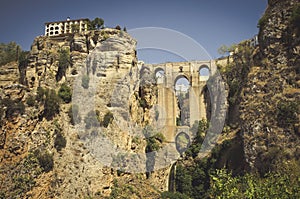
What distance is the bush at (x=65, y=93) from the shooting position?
36281mm

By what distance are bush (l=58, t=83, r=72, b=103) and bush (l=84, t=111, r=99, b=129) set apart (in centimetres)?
320

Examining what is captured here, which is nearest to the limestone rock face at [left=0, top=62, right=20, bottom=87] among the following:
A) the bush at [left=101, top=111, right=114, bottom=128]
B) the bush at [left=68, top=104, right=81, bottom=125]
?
the bush at [left=68, top=104, right=81, bottom=125]

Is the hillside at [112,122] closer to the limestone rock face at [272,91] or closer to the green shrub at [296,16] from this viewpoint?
the limestone rock face at [272,91]

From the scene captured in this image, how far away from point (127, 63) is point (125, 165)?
41.8ft

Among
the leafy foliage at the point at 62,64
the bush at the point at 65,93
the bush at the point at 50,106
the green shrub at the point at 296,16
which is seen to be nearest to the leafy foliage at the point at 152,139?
the bush at the point at 65,93

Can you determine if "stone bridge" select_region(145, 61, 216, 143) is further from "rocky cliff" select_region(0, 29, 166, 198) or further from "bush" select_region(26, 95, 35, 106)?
"bush" select_region(26, 95, 35, 106)

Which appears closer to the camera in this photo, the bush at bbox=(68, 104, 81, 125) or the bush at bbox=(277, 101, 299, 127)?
the bush at bbox=(277, 101, 299, 127)

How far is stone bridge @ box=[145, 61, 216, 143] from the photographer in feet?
179

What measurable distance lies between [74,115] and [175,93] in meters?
28.6

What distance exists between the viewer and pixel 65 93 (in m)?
36.5

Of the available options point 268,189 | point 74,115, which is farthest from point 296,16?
point 74,115

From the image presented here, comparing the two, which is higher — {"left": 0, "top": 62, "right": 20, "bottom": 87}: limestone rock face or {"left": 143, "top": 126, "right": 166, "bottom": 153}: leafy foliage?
{"left": 0, "top": 62, "right": 20, "bottom": 87}: limestone rock face

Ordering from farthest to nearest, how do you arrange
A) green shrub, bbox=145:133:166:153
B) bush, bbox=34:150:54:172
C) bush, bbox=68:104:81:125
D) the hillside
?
green shrub, bbox=145:133:166:153 → bush, bbox=68:104:81:125 → the hillside → bush, bbox=34:150:54:172

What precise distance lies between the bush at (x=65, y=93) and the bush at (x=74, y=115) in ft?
5.22
